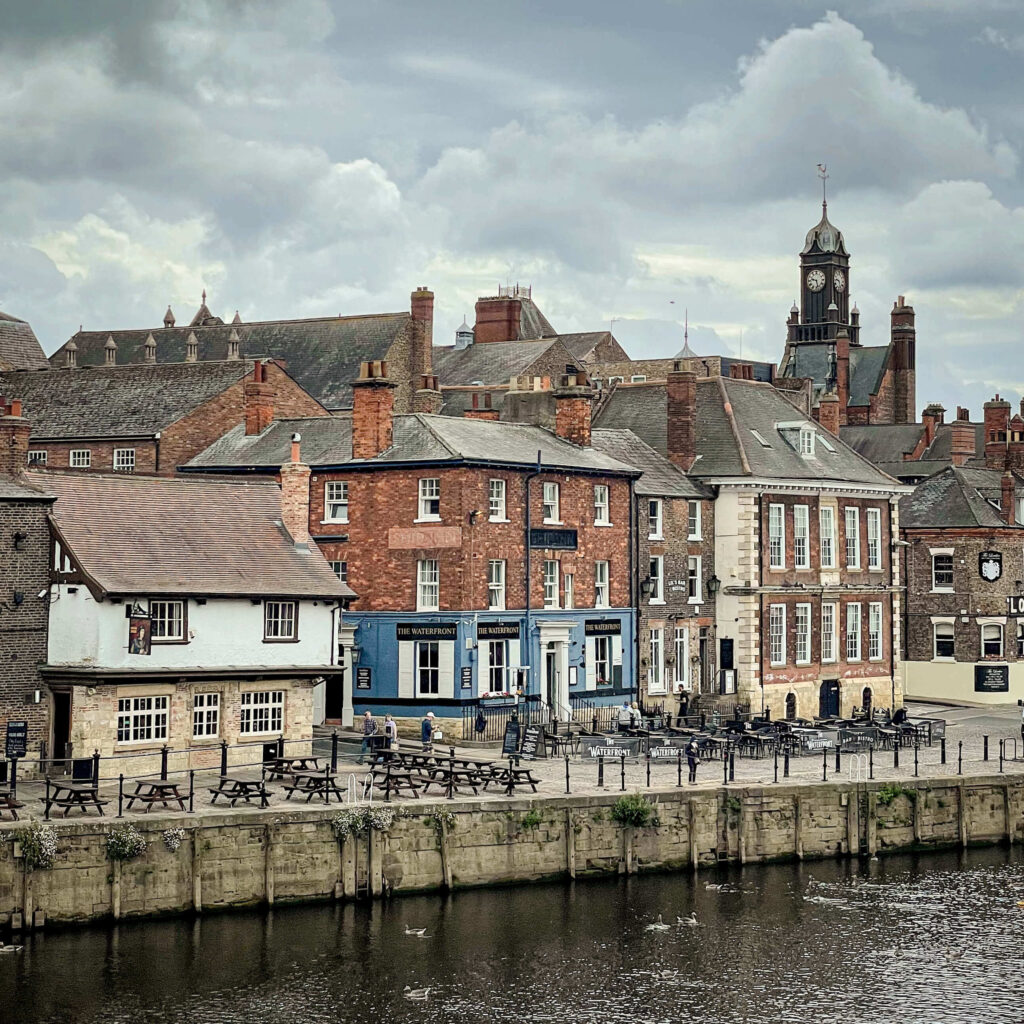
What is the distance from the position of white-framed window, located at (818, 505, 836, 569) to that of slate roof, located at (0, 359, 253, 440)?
73.2 feet

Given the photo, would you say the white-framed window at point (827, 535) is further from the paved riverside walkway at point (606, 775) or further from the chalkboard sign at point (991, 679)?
the chalkboard sign at point (991, 679)

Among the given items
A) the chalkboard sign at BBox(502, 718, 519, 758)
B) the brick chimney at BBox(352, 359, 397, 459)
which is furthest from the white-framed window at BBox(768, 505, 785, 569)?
the chalkboard sign at BBox(502, 718, 519, 758)

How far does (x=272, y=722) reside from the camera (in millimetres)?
47594

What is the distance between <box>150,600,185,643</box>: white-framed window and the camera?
1789 inches

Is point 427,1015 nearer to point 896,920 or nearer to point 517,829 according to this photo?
point 517,829

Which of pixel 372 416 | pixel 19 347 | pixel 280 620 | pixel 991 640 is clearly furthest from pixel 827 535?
pixel 19 347

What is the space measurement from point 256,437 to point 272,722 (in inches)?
698

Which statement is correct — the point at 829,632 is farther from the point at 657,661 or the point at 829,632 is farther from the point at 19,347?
the point at 19,347

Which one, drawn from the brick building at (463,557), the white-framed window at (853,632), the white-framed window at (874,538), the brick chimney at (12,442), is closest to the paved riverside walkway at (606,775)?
the brick building at (463,557)

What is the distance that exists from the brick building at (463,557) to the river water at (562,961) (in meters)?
14.9

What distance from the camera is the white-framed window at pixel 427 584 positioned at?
56.3 metres

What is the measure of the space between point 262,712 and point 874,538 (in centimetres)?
3121

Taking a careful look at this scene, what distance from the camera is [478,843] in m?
41.1

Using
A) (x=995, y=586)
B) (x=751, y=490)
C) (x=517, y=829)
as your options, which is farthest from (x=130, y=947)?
(x=995, y=586)
